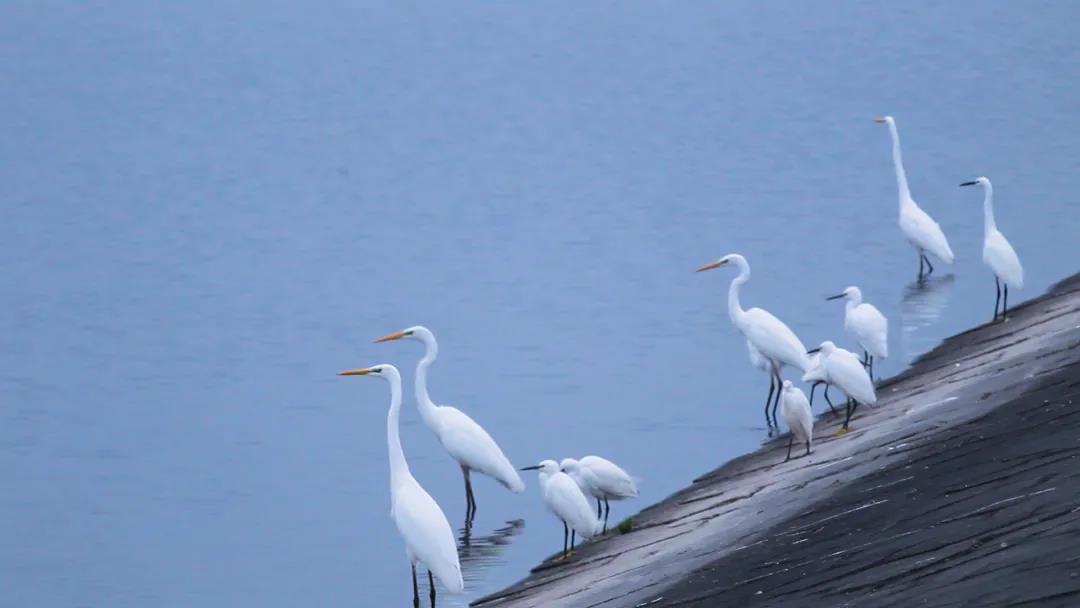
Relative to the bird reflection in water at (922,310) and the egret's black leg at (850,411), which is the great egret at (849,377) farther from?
the bird reflection in water at (922,310)

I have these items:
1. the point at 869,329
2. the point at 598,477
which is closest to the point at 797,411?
the point at 598,477

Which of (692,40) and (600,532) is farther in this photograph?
(692,40)

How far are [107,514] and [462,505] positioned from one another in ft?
8.84

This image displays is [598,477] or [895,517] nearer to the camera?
[895,517]

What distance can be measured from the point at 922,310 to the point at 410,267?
22.9 ft

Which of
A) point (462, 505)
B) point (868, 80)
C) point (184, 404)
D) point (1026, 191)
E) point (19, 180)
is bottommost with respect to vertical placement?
point (462, 505)

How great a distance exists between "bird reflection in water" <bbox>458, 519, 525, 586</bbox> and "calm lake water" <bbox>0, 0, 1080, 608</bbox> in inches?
1.9

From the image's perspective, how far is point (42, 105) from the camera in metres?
40.3

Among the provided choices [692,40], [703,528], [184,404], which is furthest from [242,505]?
[692,40]

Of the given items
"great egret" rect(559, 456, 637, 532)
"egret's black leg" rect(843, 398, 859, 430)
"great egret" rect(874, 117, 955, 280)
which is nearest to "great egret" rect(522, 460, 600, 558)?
"great egret" rect(559, 456, 637, 532)

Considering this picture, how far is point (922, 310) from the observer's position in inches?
703

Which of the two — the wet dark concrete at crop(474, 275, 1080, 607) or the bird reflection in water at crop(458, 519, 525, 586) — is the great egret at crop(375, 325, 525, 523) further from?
the wet dark concrete at crop(474, 275, 1080, 607)

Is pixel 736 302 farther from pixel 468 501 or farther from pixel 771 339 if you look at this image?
pixel 468 501

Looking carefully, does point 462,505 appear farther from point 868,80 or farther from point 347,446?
point 868,80
